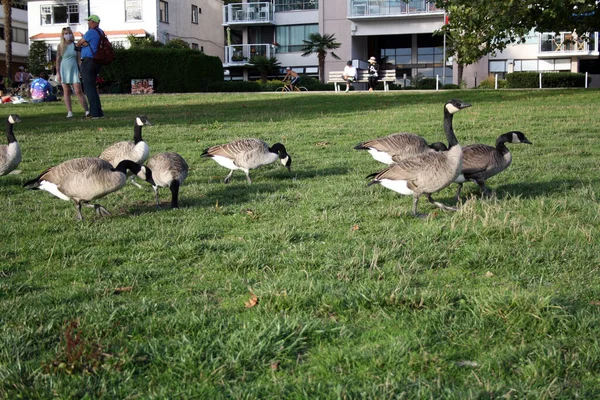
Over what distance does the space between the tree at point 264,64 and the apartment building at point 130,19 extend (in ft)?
28.1

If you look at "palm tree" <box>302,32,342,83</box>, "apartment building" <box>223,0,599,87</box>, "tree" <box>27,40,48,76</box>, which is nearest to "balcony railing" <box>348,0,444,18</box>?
"apartment building" <box>223,0,599,87</box>

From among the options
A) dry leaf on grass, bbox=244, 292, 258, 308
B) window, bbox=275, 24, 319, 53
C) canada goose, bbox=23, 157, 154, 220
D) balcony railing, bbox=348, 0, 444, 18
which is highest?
balcony railing, bbox=348, 0, 444, 18

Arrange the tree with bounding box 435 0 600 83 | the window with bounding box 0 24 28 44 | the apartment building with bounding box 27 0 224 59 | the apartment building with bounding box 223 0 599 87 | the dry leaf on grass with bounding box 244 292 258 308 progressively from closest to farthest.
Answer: the dry leaf on grass with bounding box 244 292 258 308, the tree with bounding box 435 0 600 83, the apartment building with bounding box 223 0 599 87, the apartment building with bounding box 27 0 224 59, the window with bounding box 0 24 28 44

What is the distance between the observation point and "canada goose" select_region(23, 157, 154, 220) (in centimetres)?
748

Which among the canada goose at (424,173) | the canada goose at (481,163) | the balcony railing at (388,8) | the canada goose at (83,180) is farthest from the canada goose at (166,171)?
the balcony railing at (388,8)

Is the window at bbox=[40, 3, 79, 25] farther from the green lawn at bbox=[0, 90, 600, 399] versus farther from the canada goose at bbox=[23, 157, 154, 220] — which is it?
the canada goose at bbox=[23, 157, 154, 220]

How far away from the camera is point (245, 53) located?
60.2 meters

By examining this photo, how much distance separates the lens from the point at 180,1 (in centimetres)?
5956

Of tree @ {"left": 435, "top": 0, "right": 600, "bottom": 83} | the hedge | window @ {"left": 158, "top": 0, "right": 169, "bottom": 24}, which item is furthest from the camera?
window @ {"left": 158, "top": 0, "right": 169, "bottom": 24}

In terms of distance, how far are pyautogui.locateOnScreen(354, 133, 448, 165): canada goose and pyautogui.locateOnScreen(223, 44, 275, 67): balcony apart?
5003 cm

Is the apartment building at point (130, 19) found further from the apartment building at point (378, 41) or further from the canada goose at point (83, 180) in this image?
the canada goose at point (83, 180)

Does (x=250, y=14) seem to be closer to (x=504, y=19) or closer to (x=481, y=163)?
(x=504, y=19)

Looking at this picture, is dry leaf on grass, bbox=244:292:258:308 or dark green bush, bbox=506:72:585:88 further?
dark green bush, bbox=506:72:585:88

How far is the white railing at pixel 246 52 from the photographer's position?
59.2 meters
